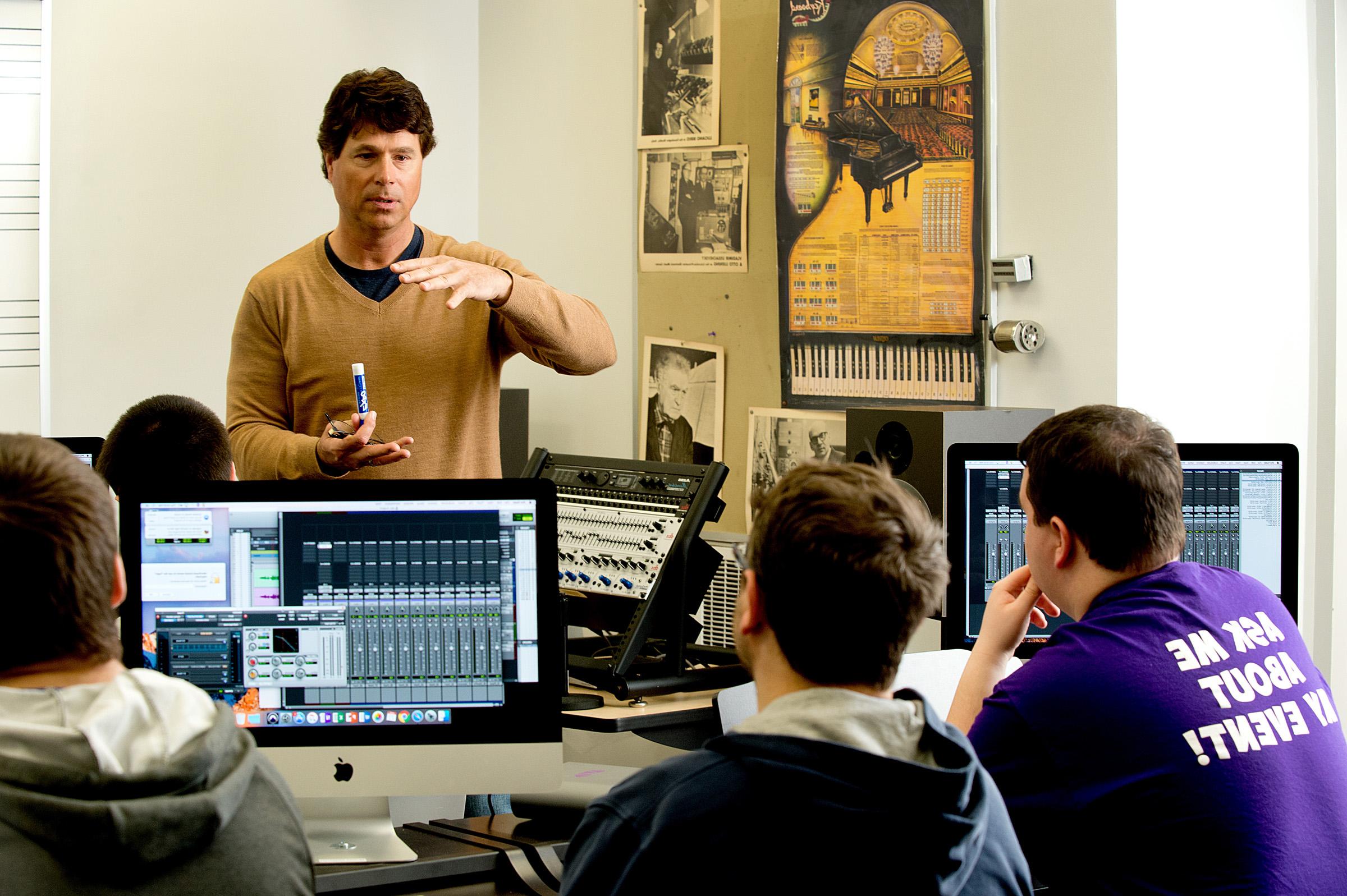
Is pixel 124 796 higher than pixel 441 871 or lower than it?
higher

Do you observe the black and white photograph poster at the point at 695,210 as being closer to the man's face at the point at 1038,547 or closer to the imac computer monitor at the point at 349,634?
the man's face at the point at 1038,547

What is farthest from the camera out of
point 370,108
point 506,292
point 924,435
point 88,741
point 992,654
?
point 924,435

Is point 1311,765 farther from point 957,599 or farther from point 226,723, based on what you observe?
point 226,723

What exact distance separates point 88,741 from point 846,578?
655 mm

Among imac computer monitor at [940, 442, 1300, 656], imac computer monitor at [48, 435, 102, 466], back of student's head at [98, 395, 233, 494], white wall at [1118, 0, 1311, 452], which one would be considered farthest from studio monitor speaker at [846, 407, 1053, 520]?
imac computer monitor at [48, 435, 102, 466]

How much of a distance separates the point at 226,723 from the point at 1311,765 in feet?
4.04

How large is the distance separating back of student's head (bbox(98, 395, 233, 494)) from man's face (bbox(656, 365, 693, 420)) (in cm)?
234

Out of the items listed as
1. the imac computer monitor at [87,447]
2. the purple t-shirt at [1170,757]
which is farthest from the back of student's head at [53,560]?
the imac computer monitor at [87,447]

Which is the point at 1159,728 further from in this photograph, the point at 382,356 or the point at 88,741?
the point at 382,356

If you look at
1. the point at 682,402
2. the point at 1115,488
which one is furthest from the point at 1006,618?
the point at 682,402

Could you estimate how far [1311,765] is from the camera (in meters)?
1.51

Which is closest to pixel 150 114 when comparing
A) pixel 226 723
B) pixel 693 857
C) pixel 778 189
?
pixel 778 189

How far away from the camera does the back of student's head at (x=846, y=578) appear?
1.12 meters

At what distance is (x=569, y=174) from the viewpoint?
4.54 meters
